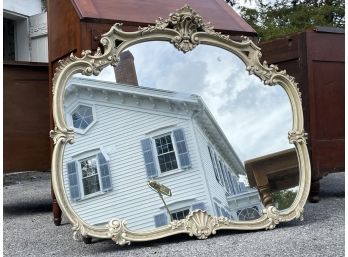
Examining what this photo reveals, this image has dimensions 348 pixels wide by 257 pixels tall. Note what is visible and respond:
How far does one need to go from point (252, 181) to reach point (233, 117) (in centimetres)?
38

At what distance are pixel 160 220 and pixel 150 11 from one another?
1442 millimetres

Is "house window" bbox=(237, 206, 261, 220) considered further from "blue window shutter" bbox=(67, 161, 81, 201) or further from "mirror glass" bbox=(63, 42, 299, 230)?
"blue window shutter" bbox=(67, 161, 81, 201)

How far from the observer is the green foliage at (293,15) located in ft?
28.3

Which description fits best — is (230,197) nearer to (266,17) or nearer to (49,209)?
(49,209)

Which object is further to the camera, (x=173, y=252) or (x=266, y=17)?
(x=266, y=17)

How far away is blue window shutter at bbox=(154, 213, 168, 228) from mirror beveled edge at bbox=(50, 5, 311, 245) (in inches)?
1.0

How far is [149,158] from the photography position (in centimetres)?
268

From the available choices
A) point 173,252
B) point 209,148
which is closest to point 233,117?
point 209,148

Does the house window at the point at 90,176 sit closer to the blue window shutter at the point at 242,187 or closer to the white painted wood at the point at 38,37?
the blue window shutter at the point at 242,187

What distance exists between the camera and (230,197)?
9.15ft

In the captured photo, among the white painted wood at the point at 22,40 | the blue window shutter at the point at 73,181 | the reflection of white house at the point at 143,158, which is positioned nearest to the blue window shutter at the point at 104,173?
the reflection of white house at the point at 143,158

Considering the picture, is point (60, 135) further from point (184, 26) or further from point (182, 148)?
point (184, 26)

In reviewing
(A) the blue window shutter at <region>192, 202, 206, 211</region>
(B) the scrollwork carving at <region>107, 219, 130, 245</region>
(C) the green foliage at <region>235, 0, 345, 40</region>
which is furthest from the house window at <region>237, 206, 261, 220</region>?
(C) the green foliage at <region>235, 0, 345, 40</region>

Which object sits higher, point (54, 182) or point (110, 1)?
point (110, 1)
